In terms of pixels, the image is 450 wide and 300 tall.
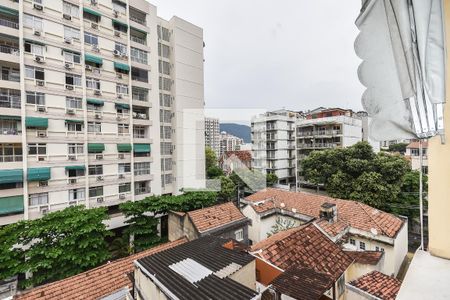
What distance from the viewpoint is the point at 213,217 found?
1273 cm

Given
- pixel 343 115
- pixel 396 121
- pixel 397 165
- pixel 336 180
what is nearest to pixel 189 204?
pixel 336 180

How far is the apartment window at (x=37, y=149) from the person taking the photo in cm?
1449

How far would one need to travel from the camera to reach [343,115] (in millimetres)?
29781

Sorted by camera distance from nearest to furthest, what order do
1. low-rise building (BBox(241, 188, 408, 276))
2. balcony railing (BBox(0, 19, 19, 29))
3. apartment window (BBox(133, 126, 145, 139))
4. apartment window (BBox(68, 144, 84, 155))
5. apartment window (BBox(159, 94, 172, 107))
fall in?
low-rise building (BBox(241, 188, 408, 276)) < balcony railing (BBox(0, 19, 19, 29)) < apartment window (BBox(68, 144, 84, 155)) < apartment window (BBox(133, 126, 145, 139)) < apartment window (BBox(159, 94, 172, 107))

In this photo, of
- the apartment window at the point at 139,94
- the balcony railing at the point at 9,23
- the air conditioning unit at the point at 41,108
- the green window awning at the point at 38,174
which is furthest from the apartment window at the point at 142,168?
the balcony railing at the point at 9,23

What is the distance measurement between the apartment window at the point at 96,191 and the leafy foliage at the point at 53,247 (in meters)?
4.83

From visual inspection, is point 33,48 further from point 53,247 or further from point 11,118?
point 53,247

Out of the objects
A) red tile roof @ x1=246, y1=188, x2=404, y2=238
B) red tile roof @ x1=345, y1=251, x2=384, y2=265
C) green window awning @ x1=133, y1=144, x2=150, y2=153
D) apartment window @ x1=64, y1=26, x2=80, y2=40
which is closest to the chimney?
red tile roof @ x1=246, y1=188, x2=404, y2=238

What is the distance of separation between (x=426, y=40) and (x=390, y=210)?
23730 mm

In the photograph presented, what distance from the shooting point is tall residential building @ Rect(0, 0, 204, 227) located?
46.4ft

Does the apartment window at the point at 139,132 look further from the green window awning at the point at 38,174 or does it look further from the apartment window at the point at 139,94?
the green window awning at the point at 38,174

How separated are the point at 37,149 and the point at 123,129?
6.06 metres

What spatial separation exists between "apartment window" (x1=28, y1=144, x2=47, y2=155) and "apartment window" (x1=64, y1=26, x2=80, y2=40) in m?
8.45

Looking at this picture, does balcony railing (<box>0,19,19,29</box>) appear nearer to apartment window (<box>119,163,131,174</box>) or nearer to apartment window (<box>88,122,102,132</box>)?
apartment window (<box>88,122,102,132</box>)
